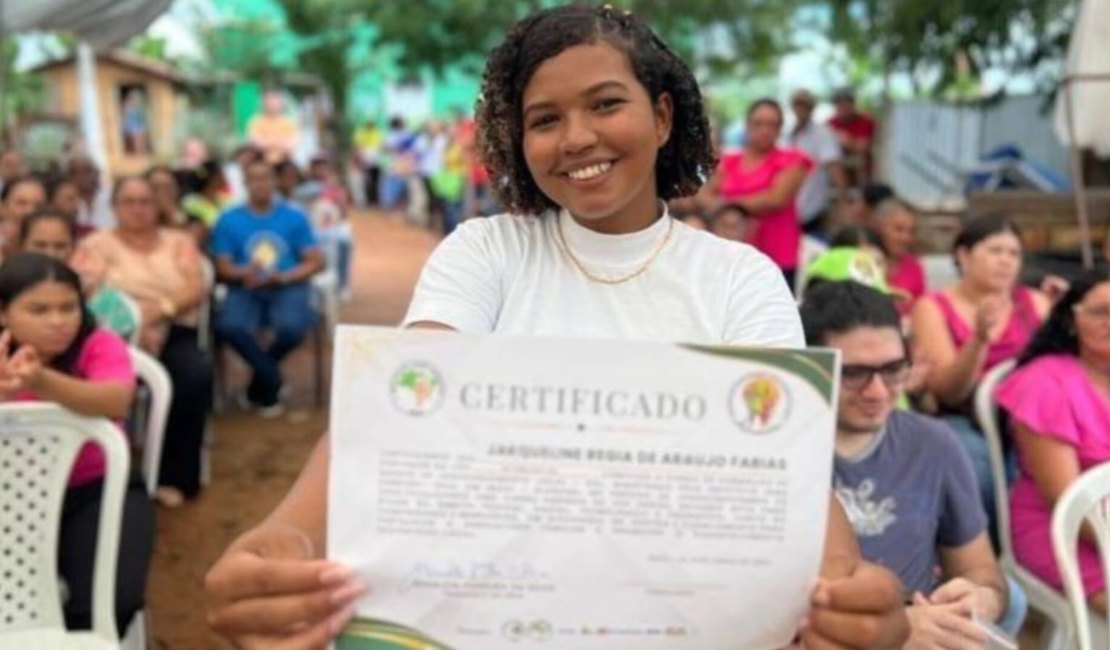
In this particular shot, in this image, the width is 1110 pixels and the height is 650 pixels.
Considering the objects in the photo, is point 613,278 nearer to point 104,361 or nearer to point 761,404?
point 761,404

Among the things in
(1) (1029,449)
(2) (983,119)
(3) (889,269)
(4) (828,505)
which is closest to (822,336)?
(1) (1029,449)

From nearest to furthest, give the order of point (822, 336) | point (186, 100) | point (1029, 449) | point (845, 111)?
1. point (822, 336)
2. point (1029, 449)
3. point (845, 111)
4. point (186, 100)

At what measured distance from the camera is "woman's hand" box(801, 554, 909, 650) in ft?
4.02

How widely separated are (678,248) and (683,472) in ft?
1.27

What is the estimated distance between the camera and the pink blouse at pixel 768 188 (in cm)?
614

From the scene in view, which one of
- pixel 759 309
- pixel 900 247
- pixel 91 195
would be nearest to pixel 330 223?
pixel 91 195

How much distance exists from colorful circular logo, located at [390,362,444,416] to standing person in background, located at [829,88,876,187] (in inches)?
413

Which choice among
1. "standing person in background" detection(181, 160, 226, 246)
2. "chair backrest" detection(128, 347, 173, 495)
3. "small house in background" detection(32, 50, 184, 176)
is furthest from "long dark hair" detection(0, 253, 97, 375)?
"small house in background" detection(32, 50, 184, 176)

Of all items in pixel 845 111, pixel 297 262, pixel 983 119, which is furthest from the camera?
pixel 983 119

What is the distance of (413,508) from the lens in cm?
121

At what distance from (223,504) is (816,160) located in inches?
217

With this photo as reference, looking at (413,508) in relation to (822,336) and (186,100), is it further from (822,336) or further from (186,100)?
(186,100)
